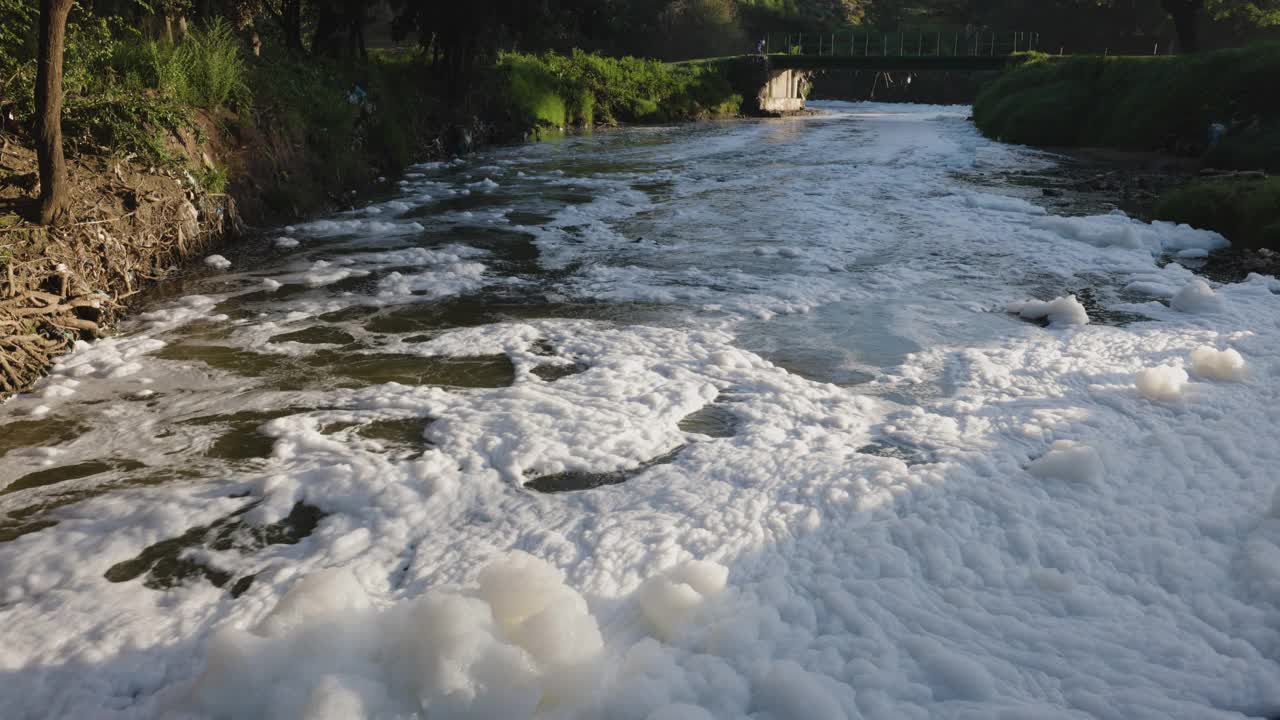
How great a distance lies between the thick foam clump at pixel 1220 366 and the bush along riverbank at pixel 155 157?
6.23 meters

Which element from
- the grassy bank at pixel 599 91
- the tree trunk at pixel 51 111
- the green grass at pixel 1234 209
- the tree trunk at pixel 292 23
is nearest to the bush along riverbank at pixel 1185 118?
the green grass at pixel 1234 209

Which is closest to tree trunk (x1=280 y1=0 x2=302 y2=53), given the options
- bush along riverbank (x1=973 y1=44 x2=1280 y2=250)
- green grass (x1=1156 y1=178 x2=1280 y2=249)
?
green grass (x1=1156 y1=178 x2=1280 y2=249)

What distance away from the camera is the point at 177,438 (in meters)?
4.01

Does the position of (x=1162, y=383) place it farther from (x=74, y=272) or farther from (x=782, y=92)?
(x=782, y=92)

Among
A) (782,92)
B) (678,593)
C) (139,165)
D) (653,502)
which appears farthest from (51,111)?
(782,92)

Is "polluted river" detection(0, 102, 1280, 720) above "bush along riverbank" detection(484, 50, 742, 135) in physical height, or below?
below

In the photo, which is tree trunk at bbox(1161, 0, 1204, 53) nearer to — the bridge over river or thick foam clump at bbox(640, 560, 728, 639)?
the bridge over river

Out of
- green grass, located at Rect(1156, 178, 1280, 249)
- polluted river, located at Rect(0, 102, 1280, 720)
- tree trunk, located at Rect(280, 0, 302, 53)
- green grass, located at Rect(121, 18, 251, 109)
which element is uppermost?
tree trunk, located at Rect(280, 0, 302, 53)

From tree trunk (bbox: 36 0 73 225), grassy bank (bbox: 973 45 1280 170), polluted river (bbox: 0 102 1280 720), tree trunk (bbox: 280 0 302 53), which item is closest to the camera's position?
polluted river (bbox: 0 102 1280 720)

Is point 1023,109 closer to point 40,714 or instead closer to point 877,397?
point 877,397

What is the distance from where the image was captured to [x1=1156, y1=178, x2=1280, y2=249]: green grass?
328 inches

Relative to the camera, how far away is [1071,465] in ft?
11.6

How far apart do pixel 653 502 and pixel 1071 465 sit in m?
1.71

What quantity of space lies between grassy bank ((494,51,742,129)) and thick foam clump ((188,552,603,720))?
19457 millimetres
